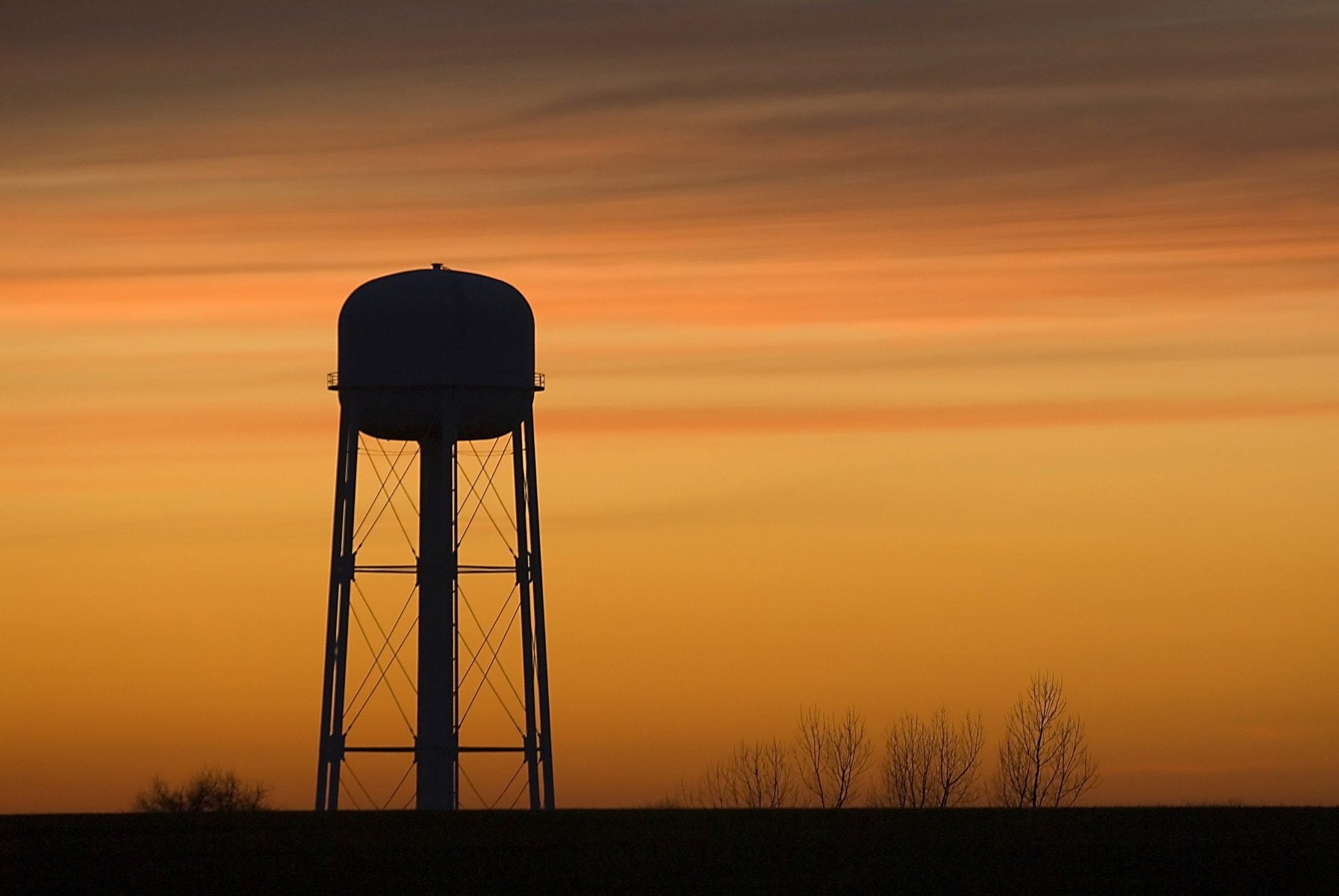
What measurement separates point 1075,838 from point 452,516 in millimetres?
24603

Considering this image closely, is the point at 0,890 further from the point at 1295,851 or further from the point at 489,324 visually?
the point at 489,324

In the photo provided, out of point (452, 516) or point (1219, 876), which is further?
point (452, 516)

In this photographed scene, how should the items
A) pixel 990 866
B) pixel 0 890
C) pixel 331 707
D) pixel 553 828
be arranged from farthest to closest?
pixel 331 707 < pixel 553 828 < pixel 990 866 < pixel 0 890

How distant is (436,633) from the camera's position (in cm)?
7212

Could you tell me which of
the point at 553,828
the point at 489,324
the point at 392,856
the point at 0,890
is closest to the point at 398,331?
the point at 489,324

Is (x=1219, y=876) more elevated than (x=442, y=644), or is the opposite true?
(x=442, y=644)

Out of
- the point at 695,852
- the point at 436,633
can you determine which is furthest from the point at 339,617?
the point at 695,852

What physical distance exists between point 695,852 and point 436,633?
930 inches

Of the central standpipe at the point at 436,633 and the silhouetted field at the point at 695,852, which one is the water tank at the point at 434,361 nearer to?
the central standpipe at the point at 436,633

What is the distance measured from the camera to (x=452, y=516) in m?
71.8

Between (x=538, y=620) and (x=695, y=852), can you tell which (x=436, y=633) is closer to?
(x=538, y=620)

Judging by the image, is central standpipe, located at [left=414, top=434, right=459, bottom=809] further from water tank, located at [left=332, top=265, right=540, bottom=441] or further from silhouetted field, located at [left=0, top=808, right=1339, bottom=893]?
silhouetted field, located at [left=0, top=808, right=1339, bottom=893]

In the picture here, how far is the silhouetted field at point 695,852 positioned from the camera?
1772 inches

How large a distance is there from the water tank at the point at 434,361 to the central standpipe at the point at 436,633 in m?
1.12
